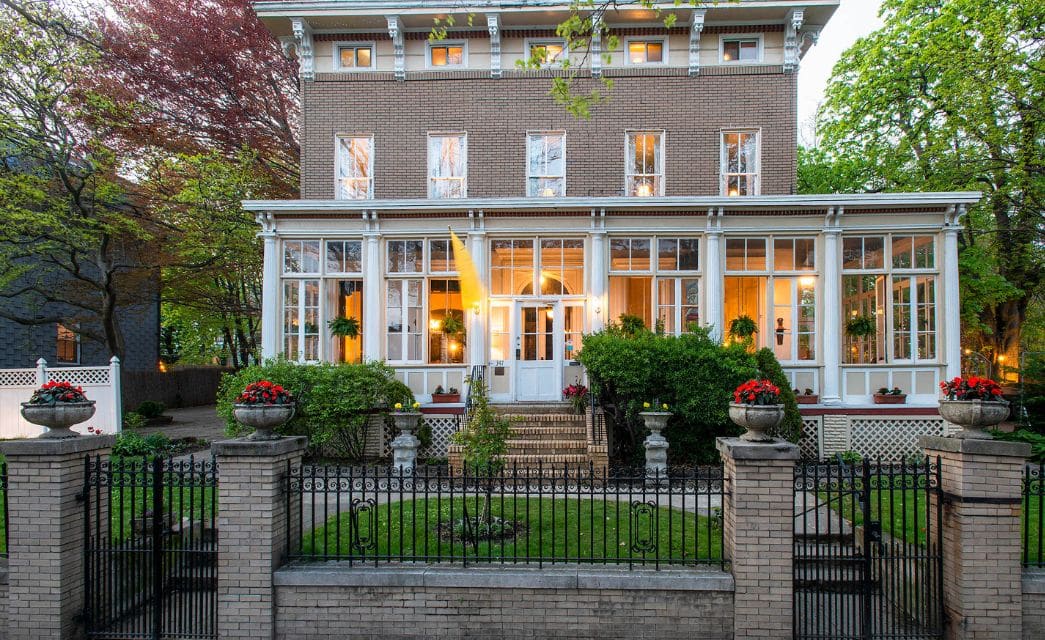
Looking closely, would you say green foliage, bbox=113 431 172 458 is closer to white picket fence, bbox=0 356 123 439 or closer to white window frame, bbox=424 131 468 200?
white picket fence, bbox=0 356 123 439

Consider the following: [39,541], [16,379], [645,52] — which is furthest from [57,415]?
[645,52]

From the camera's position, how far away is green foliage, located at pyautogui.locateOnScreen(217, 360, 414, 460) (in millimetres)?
12203

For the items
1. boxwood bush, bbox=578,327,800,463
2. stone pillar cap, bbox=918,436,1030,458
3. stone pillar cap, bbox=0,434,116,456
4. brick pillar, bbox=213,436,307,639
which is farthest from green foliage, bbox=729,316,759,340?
stone pillar cap, bbox=0,434,116,456

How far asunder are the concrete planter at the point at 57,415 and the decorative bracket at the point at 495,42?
43.1ft

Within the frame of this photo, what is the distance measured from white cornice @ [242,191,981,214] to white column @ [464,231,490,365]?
834 mm

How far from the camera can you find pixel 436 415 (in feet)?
45.3

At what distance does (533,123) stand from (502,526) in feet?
42.8

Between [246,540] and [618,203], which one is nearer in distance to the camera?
[246,540]

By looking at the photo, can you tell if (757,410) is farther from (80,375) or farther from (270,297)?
(80,375)

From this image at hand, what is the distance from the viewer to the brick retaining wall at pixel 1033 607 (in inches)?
215

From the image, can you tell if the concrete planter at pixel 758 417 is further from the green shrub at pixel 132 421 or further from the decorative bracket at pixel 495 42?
the green shrub at pixel 132 421

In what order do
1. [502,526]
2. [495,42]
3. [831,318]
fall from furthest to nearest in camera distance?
[495,42] < [831,318] < [502,526]

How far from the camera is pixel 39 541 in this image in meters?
5.63

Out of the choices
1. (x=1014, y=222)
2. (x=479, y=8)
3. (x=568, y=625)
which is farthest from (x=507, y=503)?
(x=1014, y=222)
